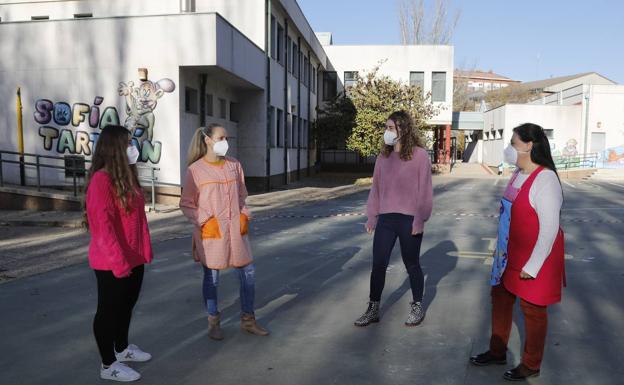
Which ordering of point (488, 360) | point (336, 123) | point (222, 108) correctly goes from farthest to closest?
1. point (336, 123)
2. point (222, 108)
3. point (488, 360)

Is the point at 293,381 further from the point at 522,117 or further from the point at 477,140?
the point at 477,140

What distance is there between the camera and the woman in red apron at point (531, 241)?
11.0 feet

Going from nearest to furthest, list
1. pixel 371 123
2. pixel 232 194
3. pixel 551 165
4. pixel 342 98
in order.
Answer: pixel 551 165
pixel 232 194
pixel 371 123
pixel 342 98

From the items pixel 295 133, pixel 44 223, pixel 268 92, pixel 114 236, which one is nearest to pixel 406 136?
pixel 114 236

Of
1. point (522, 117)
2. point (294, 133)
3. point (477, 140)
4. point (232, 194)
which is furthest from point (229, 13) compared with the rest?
point (477, 140)

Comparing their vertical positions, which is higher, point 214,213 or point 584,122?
point 584,122

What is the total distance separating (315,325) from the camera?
4.75 metres

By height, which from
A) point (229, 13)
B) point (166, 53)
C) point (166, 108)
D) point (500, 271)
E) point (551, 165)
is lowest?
point (500, 271)

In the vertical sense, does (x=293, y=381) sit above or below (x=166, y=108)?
below

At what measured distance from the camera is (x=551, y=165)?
348 cm

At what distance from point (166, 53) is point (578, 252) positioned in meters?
11.5

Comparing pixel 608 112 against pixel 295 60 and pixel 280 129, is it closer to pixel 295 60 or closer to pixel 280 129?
pixel 295 60

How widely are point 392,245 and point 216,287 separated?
5.10 feet

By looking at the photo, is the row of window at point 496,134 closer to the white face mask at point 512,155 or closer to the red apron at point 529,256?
the white face mask at point 512,155
